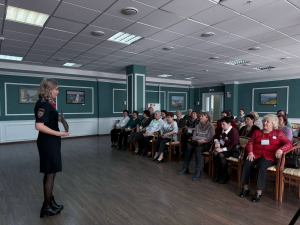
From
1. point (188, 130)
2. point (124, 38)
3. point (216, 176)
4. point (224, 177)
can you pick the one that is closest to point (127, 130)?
point (188, 130)

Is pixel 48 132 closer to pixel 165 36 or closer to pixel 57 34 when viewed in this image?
pixel 57 34

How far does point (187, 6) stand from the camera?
324 centimetres

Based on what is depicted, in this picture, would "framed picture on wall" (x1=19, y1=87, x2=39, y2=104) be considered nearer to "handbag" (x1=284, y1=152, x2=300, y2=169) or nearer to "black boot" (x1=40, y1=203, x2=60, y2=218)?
"black boot" (x1=40, y1=203, x2=60, y2=218)

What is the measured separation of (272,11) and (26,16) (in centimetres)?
→ 425

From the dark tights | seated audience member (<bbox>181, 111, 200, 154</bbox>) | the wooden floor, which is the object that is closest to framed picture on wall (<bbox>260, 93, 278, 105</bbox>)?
seated audience member (<bbox>181, 111, 200, 154</bbox>)

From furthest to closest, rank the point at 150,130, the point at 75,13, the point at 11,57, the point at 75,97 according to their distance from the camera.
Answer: the point at 75,97 < the point at 11,57 < the point at 150,130 < the point at 75,13

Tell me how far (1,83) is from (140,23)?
254 inches

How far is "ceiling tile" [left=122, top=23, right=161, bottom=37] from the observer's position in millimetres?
4039

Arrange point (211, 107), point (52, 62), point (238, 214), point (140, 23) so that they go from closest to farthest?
1. point (238, 214)
2. point (140, 23)
3. point (52, 62)
4. point (211, 107)

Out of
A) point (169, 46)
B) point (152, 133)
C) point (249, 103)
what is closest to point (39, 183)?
point (152, 133)

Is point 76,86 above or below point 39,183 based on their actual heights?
above

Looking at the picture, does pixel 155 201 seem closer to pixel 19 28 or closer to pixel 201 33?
pixel 201 33

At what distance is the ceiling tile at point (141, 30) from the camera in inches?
159

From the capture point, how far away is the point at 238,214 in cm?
253
